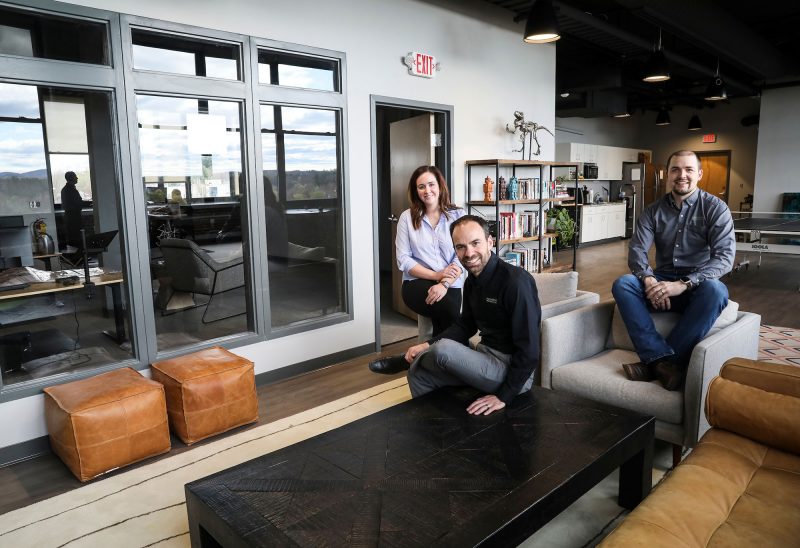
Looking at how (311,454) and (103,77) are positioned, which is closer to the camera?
(311,454)

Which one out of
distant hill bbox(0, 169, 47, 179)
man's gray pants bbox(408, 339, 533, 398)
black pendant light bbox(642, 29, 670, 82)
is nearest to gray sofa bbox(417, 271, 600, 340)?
man's gray pants bbox(408, 339, 533, 398)

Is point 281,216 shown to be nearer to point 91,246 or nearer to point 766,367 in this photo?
point 91,246

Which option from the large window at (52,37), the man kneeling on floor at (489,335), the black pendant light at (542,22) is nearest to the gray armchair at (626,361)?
the man kneeling on floor at (489,335)

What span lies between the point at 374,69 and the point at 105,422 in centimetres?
324

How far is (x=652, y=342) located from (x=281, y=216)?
3017 mm

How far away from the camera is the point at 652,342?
2.90 meters

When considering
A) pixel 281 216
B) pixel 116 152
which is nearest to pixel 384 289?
pixel 281 216

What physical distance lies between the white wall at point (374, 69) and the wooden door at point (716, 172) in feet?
35.5

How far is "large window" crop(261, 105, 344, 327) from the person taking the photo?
13.8 ft

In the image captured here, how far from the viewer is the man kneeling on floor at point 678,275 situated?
2855 millimetres

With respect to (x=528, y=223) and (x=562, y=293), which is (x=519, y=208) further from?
(x=562, y=293)

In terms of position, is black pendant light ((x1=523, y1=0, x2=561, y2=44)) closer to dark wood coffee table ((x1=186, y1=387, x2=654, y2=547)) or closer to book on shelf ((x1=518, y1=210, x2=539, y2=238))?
book on shelf ((x1=518, y1=210, x2=539, y2=238))

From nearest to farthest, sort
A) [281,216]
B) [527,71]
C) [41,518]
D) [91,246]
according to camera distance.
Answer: [41,518]
[91,246]
[281,216]
[527,71]

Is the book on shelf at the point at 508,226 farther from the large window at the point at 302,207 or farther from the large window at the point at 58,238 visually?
the large window at the point at 58,238
